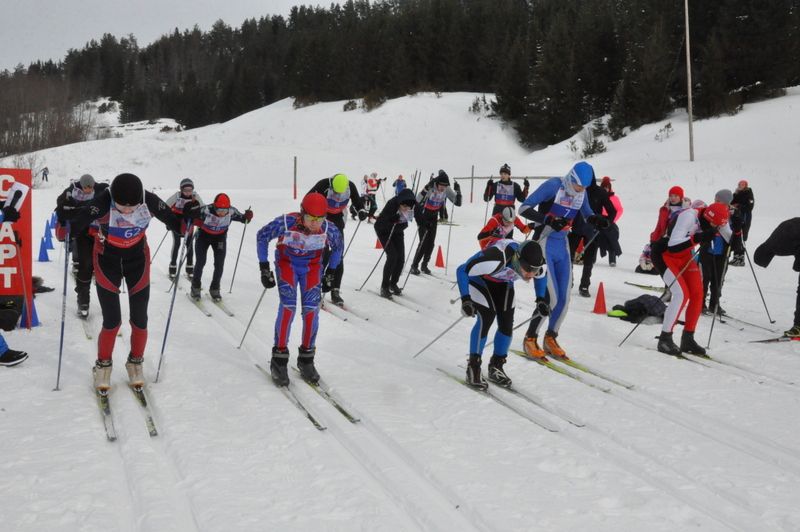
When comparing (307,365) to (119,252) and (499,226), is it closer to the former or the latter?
(119,252)

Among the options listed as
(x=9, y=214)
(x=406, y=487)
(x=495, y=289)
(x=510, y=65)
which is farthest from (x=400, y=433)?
(x=510, y=65)

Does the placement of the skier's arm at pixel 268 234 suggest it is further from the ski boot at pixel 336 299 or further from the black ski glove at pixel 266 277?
the ski boot at pixel 336 299

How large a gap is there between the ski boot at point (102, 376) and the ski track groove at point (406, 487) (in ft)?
5.48

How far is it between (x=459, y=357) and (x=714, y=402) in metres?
2.45

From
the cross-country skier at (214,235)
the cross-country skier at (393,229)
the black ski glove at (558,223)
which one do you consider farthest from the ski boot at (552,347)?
the cross-country skier at (214,235)

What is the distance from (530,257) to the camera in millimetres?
4852

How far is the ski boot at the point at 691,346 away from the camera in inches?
264

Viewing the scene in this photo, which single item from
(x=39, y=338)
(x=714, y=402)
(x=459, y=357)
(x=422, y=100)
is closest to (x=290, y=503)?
(x=459, y=357)

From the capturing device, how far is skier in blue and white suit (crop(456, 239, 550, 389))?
4938 mm

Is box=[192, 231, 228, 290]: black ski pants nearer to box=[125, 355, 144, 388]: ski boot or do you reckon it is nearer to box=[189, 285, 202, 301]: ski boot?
box=[189, 285, 202, 301]: ski boot

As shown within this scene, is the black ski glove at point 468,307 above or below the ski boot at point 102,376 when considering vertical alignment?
above

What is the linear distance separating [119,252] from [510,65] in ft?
127

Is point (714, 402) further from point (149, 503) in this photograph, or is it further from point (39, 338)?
point (39, 338)

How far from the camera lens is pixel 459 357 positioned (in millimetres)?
6457
